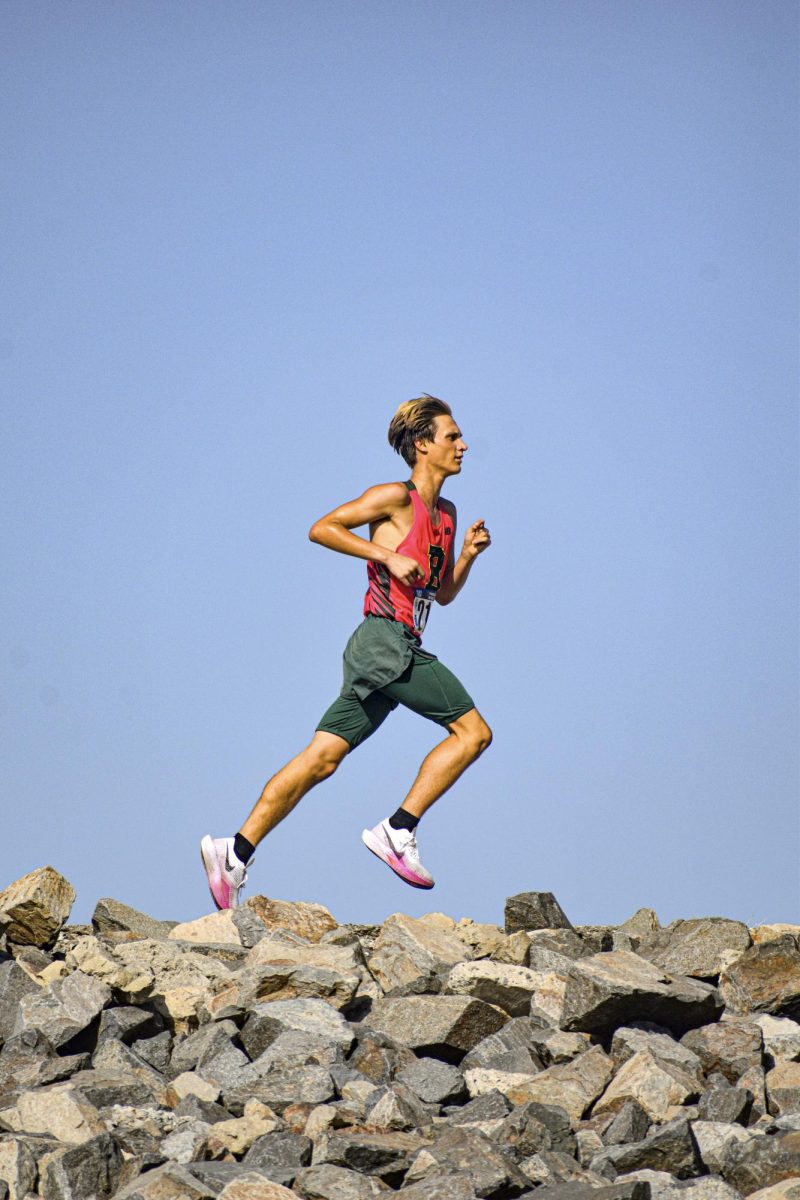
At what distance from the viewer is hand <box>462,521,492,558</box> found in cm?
878

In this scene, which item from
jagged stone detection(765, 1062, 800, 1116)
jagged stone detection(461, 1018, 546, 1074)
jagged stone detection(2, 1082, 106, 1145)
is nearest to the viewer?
jagged stone detection(2, 1082, 106, 1145)

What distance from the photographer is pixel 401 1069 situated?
572 centimetres

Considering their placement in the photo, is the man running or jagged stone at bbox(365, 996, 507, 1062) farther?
the man running

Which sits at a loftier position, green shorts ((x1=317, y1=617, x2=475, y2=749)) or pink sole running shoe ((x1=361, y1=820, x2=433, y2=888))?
green shorts ((x1=317, y1=617, x2=475, y2=749))

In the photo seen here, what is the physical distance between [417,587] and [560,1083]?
3624 millimetres

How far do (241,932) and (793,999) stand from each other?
2984 millimetres

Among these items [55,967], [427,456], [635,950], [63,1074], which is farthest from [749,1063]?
[427,456]

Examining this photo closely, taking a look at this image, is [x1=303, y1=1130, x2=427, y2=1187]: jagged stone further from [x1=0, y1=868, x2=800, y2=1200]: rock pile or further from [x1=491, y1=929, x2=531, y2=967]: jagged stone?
[x1=491, y1=929, x2=531, y2=967]: jagged stone

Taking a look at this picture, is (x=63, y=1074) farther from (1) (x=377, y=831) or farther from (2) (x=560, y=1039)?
(1) (x=377, y=831)

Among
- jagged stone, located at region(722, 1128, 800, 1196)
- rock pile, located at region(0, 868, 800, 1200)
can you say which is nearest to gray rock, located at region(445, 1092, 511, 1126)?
rock pile, located at region(0, 868, 800, 1200)

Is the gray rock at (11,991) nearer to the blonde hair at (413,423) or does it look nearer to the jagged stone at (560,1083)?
the jagged stone at (560,1083)

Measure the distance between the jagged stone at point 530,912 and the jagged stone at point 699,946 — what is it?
0.59 m

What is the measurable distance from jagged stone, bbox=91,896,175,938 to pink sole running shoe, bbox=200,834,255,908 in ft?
1.17

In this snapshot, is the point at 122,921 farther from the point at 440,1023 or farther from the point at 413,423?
the point at 413,423
